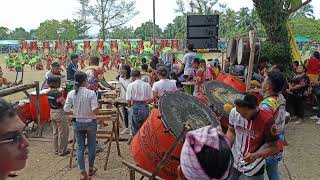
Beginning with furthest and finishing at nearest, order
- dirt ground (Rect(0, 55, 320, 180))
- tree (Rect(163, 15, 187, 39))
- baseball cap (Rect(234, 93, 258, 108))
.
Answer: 1. tree (Rect(163, 15, 187, 39))
2. dirt ground (Rect(0, 55, 320, 180))
3. baseball cap (Rect(234, 93, 258, 108))

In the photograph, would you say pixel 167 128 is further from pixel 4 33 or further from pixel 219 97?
pixel 4 33

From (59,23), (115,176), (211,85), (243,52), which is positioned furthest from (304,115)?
(59,23)

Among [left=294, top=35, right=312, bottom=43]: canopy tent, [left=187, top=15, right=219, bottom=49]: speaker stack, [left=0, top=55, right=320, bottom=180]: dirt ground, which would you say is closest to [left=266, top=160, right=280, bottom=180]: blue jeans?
[left=0, top=55, right=320, bottom=180]: dirt ground

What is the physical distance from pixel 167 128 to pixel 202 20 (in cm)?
966

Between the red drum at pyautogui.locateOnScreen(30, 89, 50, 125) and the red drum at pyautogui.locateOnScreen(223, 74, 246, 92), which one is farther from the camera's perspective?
the red drum at pyautogui.locateOnScreen(30, 89, 50, 125)

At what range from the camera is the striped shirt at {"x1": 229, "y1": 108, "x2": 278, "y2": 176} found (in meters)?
3.37

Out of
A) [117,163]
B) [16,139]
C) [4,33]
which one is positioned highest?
[4,33]

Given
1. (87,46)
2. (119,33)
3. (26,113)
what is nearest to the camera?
(26,113)

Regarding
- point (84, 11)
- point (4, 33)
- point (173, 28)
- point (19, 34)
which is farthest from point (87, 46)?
point (19, 34)

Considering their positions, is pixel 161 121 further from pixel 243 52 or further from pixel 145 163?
pixel 243 52

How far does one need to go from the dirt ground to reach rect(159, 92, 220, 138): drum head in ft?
6.49

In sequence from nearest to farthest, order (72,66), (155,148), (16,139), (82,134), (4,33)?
(16,139)
(155,148)
(82,134)
(72,66)
(4,33)

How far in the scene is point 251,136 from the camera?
135 inches

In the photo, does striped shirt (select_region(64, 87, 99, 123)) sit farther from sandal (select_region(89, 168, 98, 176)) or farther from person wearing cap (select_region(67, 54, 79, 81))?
person wearing cap (select_region(67, 54, 79, 81))
